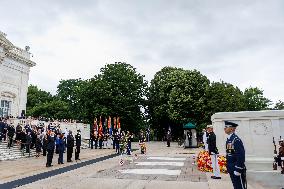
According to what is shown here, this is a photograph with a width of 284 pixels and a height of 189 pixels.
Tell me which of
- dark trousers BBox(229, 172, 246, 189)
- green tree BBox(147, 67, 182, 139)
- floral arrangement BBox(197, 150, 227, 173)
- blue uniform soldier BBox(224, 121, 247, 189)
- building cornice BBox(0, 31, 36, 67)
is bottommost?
floral arrangement BBox(197, 150, 227, 173)

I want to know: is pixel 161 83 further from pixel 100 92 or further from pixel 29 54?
pixel 29 54

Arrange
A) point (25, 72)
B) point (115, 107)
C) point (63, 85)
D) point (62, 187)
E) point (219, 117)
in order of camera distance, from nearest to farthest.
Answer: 1. point (62, 187)
2. point (219, 117)
3. point (25, 72)
4. point (115, 107)
5. point (63, 85)

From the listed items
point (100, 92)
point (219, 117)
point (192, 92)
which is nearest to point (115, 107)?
point (100, 92)

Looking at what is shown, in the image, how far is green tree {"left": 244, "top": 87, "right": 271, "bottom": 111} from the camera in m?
70.6

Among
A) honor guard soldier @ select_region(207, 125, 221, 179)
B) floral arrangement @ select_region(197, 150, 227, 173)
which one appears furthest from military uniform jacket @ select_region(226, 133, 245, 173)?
floral arrangement @ select_region(197, 150, 227, 173)

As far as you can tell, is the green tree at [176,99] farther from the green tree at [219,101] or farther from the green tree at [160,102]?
the green tree at [219,101]

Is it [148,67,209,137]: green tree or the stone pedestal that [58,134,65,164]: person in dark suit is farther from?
[148,67,209,137]: green tree

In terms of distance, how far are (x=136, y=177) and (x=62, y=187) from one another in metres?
3.28

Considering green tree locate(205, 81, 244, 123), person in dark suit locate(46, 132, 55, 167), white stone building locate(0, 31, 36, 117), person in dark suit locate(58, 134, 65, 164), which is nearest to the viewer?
person in dark suit locate(46, 132, 55, 167)

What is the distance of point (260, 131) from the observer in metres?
16.0

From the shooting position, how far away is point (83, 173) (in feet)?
45.9

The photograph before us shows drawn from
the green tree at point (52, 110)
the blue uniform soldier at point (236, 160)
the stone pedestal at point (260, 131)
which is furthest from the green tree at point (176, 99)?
the blue uniform soldier at point (236, 160)

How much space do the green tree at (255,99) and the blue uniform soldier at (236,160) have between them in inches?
2569

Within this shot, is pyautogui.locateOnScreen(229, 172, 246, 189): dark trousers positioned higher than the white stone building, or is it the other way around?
the white stone building
